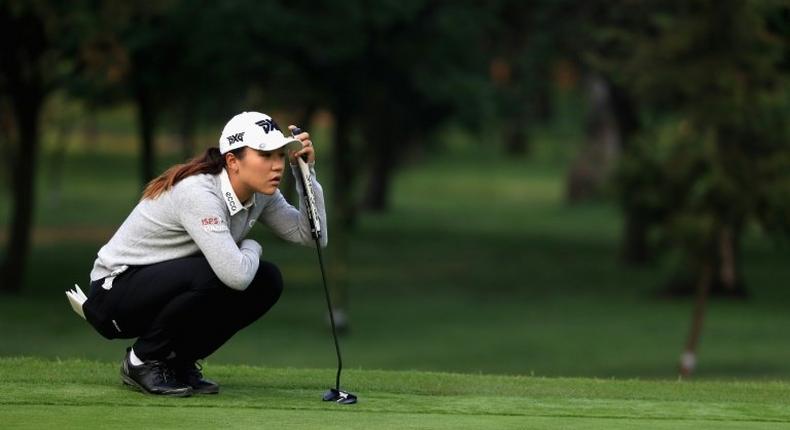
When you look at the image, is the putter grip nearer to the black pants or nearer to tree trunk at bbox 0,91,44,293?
the black pants

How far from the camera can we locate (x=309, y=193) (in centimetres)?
850

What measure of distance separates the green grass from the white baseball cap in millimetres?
1238

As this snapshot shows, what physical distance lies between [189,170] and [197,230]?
0.34m

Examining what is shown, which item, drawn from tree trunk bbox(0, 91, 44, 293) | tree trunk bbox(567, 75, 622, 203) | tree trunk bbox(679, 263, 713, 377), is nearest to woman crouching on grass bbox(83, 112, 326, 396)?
tree trunk bbox(679, 263, 713, 377)

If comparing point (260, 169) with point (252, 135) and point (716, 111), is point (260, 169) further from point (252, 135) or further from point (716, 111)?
point (716, 111)

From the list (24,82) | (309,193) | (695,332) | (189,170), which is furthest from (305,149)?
(24,82)

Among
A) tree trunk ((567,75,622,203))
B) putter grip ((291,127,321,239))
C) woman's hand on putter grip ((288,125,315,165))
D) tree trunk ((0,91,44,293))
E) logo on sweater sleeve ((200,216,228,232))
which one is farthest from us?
tree trunk ((567,75,622,203))

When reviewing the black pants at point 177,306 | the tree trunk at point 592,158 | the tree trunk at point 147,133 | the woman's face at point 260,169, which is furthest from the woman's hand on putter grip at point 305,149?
the tree trunk at point 592,158

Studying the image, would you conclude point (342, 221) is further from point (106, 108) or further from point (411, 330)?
point (106, 108)

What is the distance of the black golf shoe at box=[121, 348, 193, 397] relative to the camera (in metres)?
8.38

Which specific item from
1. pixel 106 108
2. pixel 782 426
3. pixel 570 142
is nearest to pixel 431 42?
pixel 106 108

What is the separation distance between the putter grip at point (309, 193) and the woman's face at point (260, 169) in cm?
24

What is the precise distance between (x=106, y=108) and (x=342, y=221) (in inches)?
335

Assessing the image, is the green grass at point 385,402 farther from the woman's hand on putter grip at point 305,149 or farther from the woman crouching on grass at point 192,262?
the woman's hand on putter grip at point 305,149
